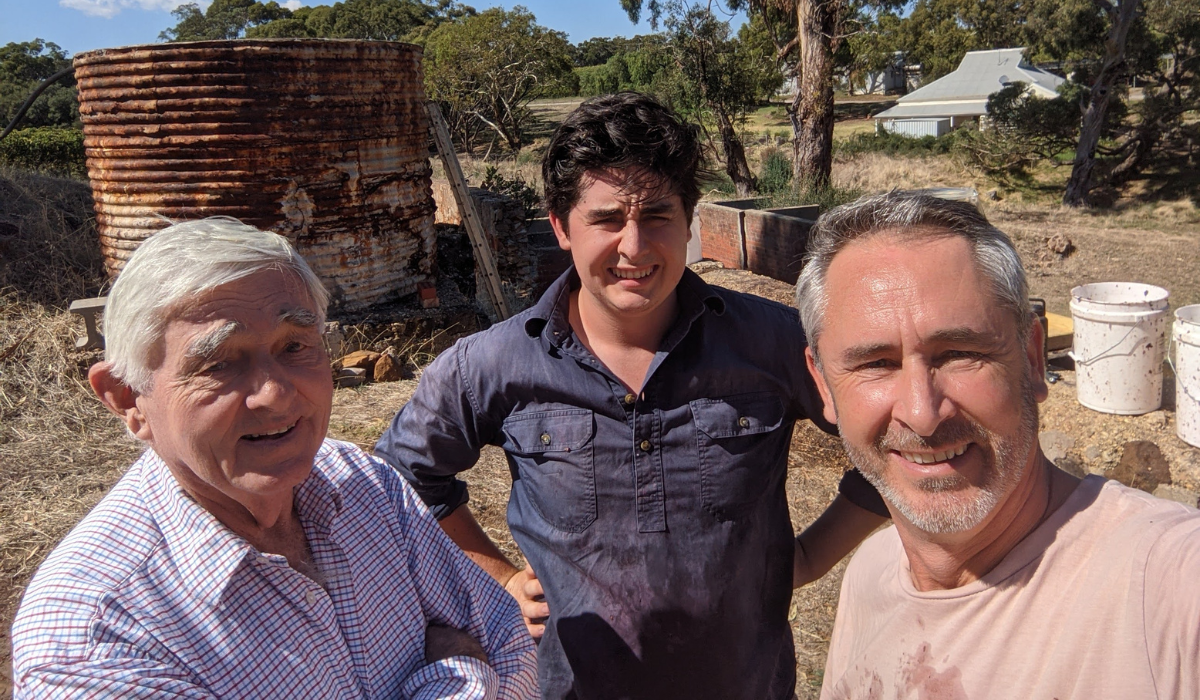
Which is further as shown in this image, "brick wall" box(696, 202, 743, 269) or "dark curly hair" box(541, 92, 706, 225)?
"brick wall" box(696, 202, 743, 269)

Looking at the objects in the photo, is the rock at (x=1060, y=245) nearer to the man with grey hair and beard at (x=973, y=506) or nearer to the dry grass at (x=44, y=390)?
the dry grass at (x=44, y=390)

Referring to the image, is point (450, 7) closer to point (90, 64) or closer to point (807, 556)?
point (90, 64)

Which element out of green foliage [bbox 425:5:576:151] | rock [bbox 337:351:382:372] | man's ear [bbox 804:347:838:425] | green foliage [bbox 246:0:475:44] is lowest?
rock [bbox 337:351:382:372]

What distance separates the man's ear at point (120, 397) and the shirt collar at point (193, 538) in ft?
0.16

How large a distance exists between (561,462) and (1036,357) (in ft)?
3.37

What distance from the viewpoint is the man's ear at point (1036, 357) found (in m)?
1.51

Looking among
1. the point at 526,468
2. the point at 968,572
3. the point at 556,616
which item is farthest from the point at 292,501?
the point at 968,572

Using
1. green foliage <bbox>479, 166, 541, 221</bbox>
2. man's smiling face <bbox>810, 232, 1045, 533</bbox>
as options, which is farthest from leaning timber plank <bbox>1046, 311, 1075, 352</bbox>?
man's smiling face <bbox>810, 232, 1045, 533</bbox>

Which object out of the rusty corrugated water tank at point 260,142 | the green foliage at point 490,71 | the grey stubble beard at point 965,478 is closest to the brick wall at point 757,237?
the rusty corrugated water tank at point 260,142

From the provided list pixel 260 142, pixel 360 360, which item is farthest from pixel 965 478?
pixel 260 142

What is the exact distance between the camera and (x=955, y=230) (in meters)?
1.55

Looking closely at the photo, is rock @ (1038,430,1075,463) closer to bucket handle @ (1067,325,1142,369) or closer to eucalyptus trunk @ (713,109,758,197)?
bucket handle @ (1067,325,1142,369)

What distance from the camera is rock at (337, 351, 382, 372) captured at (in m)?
6.48

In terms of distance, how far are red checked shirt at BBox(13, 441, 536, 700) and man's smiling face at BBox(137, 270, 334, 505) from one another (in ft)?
0.26
